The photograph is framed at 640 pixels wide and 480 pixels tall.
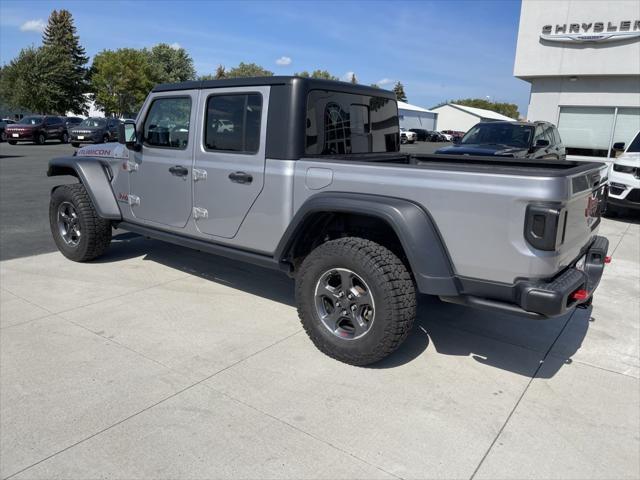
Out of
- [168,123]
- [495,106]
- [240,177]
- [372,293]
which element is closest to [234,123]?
[240,177]

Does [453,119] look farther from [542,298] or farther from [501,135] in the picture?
[542,298]

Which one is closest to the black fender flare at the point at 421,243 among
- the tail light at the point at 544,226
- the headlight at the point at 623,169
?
the tail light at the point at 544,226

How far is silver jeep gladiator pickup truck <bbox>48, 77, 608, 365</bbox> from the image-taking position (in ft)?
9.25

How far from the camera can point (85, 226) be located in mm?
5297

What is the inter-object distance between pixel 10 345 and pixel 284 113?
2.57 m

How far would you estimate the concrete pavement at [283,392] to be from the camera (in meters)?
2.53

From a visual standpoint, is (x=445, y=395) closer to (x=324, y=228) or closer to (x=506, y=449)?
(x=506, y=449)

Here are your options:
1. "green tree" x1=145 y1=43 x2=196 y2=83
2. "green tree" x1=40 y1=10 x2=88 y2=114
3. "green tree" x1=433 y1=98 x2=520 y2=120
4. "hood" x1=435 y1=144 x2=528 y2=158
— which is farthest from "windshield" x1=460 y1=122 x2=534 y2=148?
"green tree" x1=433 y1=98 x2=520 y2=120

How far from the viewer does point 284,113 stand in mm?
3643

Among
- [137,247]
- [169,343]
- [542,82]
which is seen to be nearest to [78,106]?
[542,82]

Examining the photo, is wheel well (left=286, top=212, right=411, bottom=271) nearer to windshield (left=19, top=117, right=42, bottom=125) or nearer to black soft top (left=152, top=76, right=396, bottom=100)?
black soft top (left=152, top=76, right=396, bottom=100)

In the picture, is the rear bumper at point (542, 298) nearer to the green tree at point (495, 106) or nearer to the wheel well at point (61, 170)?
the wheel well at point (61, 170)

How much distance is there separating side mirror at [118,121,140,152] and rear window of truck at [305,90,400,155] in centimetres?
202

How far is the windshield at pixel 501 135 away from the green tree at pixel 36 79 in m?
43.3
